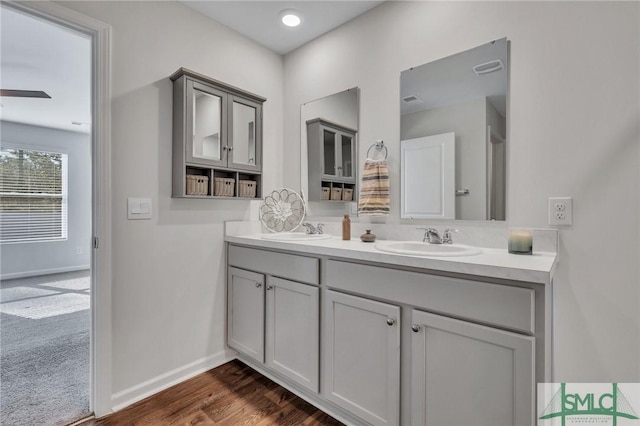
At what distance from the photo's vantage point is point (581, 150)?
4.46 ft

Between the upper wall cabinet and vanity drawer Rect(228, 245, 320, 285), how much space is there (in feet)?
1.43

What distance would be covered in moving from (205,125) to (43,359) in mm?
2058

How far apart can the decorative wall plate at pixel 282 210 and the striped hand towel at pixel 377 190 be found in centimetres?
67

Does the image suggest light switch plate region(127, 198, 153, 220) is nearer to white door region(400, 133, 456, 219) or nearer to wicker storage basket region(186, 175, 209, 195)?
wicker storage basket region(186, 175, 209, 195)

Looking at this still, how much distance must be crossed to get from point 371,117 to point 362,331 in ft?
4.46

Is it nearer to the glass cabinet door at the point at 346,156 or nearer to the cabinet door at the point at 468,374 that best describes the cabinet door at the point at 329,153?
the glass cabinet door at the point at 346,156

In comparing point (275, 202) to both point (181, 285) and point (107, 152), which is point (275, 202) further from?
point (107, 152)

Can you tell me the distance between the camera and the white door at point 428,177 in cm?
176

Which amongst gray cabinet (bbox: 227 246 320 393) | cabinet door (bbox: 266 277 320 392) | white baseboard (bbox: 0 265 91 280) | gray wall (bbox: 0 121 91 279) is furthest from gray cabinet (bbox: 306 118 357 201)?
white baseboard (bbox: 0 265 91 280)

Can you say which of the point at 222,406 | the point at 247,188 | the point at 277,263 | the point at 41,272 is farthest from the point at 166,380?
the point at 41,272

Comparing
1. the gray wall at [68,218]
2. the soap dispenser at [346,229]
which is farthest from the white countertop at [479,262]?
the gray wall at [68,218]

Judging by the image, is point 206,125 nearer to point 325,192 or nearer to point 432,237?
point 325,192

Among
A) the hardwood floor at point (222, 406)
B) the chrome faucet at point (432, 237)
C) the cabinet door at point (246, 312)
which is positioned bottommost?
the hardwood floor at point (222, 406)

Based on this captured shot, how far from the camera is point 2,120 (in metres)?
4.68
